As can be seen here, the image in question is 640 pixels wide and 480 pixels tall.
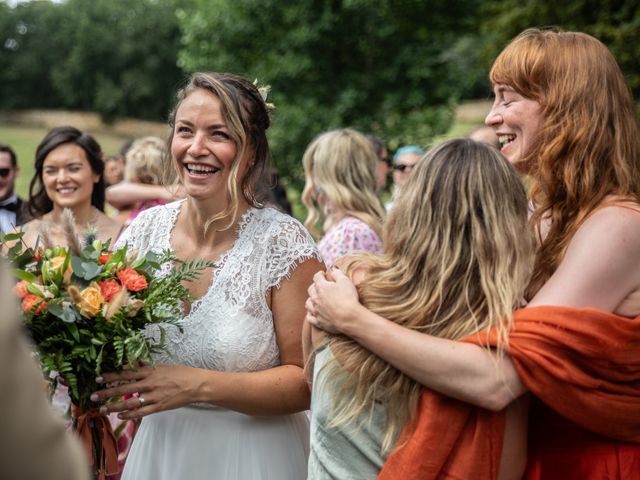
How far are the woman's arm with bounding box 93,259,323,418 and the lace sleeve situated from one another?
0.03 meters

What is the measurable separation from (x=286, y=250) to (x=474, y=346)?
1.21 meters

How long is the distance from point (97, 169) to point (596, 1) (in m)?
9.33

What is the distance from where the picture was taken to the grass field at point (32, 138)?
30.8 m

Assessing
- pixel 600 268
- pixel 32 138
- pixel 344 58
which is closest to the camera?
pixel 600 268

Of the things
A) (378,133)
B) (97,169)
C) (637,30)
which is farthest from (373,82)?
(97,169)

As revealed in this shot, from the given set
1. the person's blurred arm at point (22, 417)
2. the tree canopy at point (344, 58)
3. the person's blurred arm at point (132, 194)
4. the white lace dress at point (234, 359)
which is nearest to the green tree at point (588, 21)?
the tree canopy at point (344, 58)

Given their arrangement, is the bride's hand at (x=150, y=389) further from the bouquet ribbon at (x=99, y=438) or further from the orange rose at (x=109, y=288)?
the orange rose at (x=109, y=288)

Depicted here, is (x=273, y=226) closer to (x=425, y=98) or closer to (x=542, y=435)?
(x=542, y=435)

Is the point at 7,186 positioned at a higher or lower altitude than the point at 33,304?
lower

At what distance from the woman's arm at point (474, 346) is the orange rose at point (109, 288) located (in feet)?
2.53

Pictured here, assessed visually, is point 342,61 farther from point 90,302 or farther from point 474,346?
point 474,346

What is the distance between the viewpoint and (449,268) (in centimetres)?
244

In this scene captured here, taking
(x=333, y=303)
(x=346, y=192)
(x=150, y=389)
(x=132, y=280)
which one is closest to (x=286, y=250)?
(x=132, y=280)

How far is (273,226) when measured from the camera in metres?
3.46
